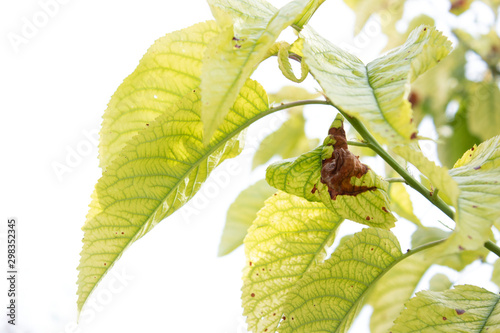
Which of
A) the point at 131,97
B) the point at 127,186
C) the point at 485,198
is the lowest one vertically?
the point at 485,198

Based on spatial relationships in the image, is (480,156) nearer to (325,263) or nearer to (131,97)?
(325,263)

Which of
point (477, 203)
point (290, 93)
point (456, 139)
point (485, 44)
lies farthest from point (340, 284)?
point (485, 44)

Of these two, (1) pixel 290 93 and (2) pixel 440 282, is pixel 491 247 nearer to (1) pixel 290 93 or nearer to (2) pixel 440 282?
(2) pixel 440 282

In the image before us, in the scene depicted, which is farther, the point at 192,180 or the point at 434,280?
the point at 434,280

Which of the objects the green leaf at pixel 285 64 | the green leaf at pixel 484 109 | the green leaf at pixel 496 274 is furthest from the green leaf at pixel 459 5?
the green leaf at pixel 285 64

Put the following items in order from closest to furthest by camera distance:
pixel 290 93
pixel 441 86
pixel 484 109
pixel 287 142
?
pixel 290 93, pixel 287 142, pixel 484 109, pixel 441 86

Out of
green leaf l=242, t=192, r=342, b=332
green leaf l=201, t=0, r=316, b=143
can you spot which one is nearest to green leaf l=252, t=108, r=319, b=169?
green leaf l=242, t=192, r=342, b=332

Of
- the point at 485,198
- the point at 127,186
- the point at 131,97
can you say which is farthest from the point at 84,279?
the point at 485,198
